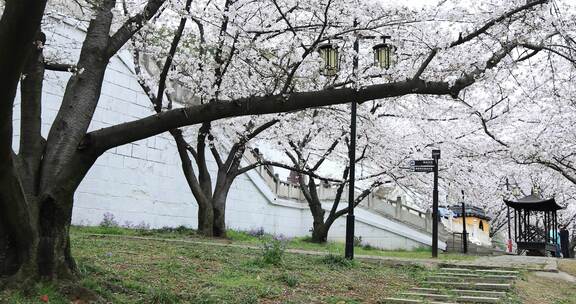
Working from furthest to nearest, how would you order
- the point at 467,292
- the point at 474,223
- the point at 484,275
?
1. the point at 474,223
2. the point at 484,275
3. the point at 467,292

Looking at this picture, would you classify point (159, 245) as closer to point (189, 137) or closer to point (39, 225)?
point (39, 225)

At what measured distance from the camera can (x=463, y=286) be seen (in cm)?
950

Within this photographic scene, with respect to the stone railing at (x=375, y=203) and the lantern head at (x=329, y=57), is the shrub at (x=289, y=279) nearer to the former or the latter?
the lantern head at (x=329, y=57)

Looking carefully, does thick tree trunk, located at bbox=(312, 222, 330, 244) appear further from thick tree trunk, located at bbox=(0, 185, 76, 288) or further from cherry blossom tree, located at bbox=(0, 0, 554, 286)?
thick tree trunk, located at bbox=(0, 185, 76, 288)

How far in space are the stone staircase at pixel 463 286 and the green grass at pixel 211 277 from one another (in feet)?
1.30

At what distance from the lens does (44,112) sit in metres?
16.2

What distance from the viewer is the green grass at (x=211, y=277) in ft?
23.3

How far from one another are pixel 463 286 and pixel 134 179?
43.0ft

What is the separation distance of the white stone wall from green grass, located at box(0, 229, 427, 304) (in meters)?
5.97

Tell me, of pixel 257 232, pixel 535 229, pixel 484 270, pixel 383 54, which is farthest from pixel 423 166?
pixel 257 232

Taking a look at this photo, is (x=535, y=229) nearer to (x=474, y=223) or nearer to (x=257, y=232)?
(x=257, y=232)

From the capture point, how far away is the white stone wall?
17141 millimetres

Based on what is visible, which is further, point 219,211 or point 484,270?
point 219,211

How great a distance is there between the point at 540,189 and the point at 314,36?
2421cm
